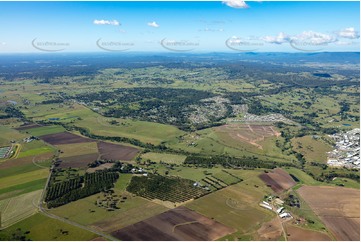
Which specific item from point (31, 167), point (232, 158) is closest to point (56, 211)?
point (31, 167)

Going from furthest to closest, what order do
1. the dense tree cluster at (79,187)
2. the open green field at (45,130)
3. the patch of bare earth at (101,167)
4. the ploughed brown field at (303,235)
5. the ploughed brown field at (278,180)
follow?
the open green field at (45,130), the patch of bare earth at (101,167), the ploughed brown field at (278,180), the dense tree cluster at (79,187), the ploughed brown field at (303,235)

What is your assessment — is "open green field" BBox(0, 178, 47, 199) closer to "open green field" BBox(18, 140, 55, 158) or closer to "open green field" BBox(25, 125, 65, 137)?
"open green field" BBox(18, 140, 55, 158)

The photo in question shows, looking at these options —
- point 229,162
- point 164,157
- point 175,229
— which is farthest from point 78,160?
point 175,229

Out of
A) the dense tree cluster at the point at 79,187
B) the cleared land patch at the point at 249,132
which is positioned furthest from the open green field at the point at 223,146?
the dense tree cluster at the point at 79,187

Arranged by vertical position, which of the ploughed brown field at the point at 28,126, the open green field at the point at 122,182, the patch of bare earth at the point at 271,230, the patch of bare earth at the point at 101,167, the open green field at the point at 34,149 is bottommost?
the patch of bare earth at the point at 271,230

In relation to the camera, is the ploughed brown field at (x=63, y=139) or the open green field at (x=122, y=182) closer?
the open green field at (x=122, y=182)

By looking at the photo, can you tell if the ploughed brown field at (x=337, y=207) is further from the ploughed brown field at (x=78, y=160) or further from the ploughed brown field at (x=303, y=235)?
the ploughed brown field at (x=78, y=160)

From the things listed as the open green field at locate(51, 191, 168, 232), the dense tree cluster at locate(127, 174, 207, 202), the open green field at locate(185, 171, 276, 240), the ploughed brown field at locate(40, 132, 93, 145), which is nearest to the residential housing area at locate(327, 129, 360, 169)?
the open green field at locate(185, 171, 276, 240)
